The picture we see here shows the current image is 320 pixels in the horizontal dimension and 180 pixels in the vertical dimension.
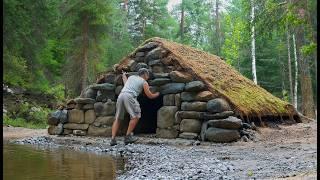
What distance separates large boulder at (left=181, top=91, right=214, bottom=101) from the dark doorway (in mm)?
2539

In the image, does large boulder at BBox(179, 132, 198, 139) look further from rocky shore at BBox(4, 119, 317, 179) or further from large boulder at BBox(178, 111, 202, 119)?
large boulder at BBox(178, 111, 202, 119)

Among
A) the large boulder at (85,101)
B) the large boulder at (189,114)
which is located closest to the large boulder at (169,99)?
the large boulder at (189,114)

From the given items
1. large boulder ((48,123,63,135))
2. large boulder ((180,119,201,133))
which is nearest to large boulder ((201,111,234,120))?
large boulder ((180,119,201,133))

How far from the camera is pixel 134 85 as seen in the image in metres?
9.45

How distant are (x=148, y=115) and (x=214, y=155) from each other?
5570 millimetres

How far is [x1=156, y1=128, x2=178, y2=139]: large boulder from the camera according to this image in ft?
32.7

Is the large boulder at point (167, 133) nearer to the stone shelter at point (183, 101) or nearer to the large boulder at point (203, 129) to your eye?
the stone shelter at point (183, 101)

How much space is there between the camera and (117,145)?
30.0 ft

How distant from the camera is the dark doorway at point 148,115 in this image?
1240 cm

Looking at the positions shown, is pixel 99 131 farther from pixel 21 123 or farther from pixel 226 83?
pixel 21 123

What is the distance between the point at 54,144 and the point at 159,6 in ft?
92.5

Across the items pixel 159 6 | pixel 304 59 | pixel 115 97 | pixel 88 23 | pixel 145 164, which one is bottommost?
pixel 145 164

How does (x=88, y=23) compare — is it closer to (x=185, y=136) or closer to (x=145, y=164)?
(x=185, y=136)

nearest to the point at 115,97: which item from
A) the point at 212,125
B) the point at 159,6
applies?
the point at 212,125
